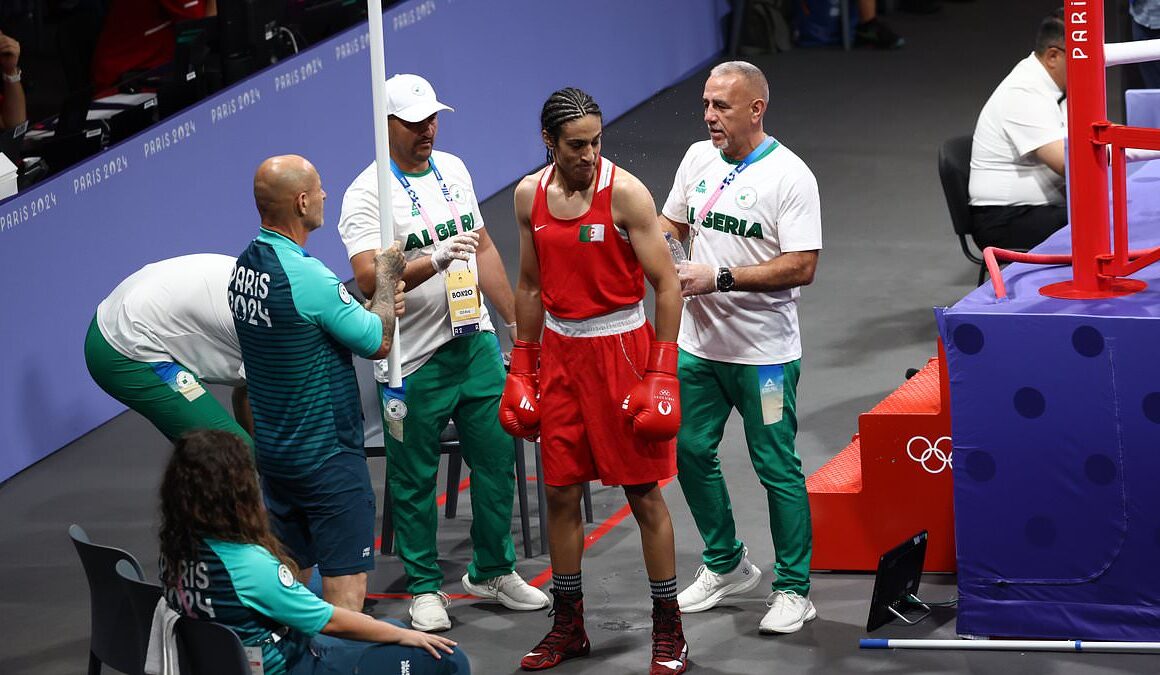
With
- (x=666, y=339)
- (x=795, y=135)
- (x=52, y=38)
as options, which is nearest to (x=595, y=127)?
(x=666, y=339)

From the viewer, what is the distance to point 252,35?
855cm

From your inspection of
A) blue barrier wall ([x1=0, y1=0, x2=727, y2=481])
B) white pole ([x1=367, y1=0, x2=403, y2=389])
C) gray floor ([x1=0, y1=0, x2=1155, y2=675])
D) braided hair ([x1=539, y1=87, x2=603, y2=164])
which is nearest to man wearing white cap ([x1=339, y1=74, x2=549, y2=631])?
gray floor ([x1=0, y1=0, x2=1155, y2=675])

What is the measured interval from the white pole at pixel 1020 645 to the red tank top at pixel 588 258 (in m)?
1.25

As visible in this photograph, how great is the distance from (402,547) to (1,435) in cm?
242

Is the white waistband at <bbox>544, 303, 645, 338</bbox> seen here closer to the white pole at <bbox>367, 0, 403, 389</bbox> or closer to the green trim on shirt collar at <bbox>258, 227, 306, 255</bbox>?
the white pole at <bbox>367, 0, 403, 389</bbox>

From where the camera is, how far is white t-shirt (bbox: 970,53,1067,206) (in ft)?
23.1

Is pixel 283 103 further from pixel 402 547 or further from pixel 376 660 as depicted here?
pixel 376 660

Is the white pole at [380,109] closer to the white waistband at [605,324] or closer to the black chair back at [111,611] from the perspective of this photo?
the white waistband at [605,324]

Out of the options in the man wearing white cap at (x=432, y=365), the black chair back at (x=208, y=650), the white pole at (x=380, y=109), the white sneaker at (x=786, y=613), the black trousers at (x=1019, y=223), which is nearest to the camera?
the black chair back at (x=208, y=650)

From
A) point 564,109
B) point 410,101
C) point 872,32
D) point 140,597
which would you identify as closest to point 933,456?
point 564,109

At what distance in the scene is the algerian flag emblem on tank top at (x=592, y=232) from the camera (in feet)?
14.8

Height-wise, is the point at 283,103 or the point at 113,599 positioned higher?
the point at 283,103

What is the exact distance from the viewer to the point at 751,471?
6281 mm

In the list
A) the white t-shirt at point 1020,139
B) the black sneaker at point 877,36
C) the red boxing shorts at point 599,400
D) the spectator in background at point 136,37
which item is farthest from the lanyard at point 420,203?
the black sneaker at point 877,36
